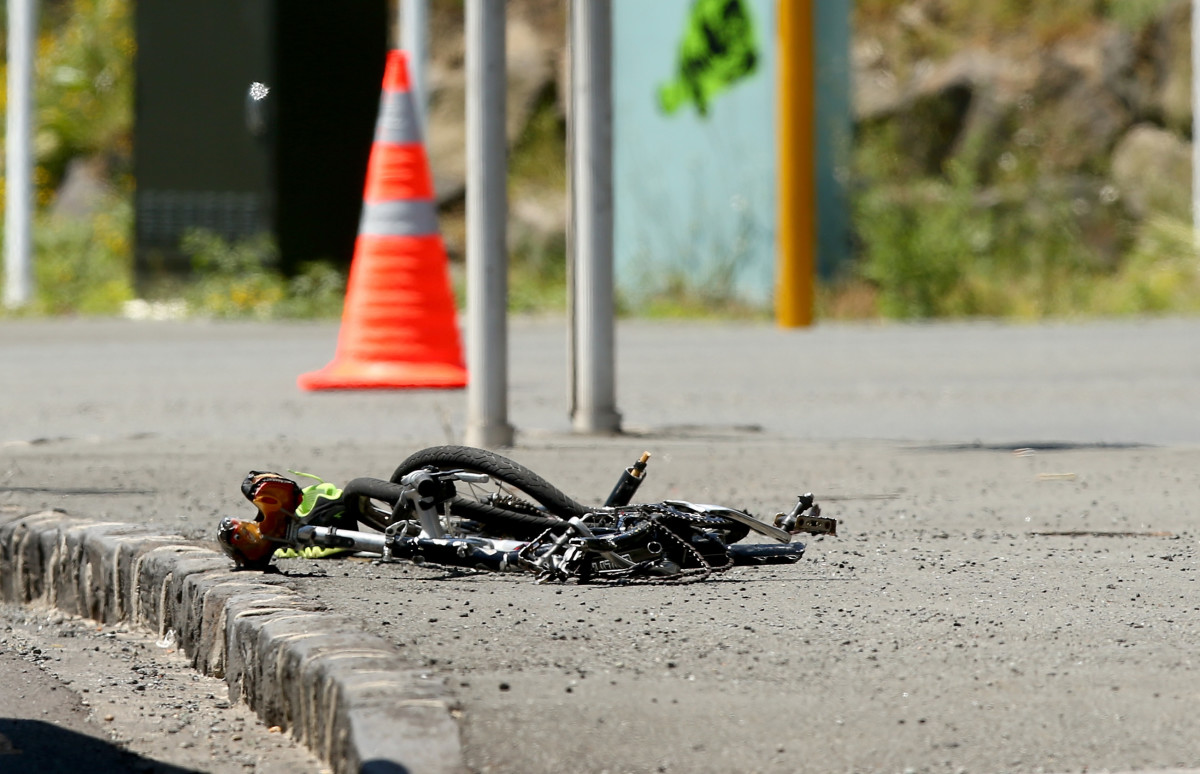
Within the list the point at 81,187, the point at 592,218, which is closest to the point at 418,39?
the point at 81,187

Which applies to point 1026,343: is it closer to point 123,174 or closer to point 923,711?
point 923,711

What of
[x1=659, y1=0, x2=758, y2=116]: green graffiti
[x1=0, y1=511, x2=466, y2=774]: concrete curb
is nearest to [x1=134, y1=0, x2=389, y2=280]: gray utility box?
[x1=659, y1=0, x2=758, y2=116]: green graffiti

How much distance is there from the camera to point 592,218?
327 inches

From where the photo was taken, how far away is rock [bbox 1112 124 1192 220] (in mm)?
19672

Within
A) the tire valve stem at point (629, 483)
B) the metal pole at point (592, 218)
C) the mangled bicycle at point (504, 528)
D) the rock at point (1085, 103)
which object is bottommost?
the mangled bicycle at point (504, 528)

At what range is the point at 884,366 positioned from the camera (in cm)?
1145

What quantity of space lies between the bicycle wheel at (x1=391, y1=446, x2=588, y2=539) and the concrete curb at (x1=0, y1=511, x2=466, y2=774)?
586 millimetres

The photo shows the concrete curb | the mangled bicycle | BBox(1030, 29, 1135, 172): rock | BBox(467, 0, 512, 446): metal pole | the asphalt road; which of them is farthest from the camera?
BBox(1030, 29, 1135, 172): rock

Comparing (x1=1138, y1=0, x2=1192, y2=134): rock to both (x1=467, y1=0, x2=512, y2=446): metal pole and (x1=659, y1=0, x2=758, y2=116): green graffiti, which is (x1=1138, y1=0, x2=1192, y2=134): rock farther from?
(x1=467, y1=0, x2=512, y2=446): metal pole

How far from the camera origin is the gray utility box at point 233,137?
1769cm

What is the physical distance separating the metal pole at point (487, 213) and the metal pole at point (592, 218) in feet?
1.41

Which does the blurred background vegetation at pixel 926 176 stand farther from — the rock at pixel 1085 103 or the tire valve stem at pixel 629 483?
the tire valve stem at pixel 629 483

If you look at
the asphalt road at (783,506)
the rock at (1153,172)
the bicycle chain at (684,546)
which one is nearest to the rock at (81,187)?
the asphalt road at (783,506)

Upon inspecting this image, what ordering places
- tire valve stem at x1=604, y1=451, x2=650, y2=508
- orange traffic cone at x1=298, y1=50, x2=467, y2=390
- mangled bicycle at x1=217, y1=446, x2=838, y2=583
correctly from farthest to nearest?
orange traffic cone at x1=298, y1=50, x2=467, y2=390, tire valve stem at x1=604, y1=451, x2=650, y2=508, mangled bicycle at x1=217, y1=446, x2=838, y2=583
